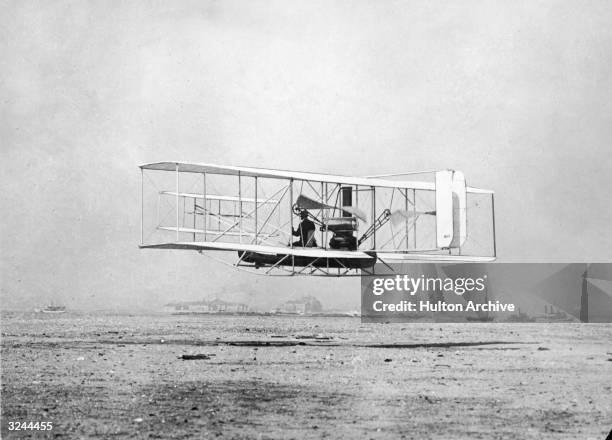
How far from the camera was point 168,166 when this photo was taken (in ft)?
76.4

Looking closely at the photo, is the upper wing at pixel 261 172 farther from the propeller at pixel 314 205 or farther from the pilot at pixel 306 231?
the pilot at pixel 306 231

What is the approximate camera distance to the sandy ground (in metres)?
11.7

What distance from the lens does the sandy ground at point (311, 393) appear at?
11742 mm

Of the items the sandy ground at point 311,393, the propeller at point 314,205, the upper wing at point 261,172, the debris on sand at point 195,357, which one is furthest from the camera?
the propeller at point 314,205

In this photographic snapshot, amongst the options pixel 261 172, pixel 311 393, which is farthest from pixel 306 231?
pixel 311 393

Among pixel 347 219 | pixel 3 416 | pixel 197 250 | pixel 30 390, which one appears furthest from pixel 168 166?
pixel 3 416

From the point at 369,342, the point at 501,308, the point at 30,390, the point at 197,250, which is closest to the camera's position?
the point at 30,390

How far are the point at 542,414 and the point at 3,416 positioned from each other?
8.54m

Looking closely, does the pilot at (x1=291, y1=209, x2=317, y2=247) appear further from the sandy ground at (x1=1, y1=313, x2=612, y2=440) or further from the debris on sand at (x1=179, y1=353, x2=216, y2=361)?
the debris on sand at (x1=179, y1=353, x2=216, y2=361)

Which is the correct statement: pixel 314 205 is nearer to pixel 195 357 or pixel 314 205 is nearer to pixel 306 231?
pixel 306 231

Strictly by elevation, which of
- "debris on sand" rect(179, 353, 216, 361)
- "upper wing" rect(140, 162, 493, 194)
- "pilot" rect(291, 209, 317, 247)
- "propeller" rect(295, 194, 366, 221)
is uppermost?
"upper wing" rect(140, 162, 493, 194)

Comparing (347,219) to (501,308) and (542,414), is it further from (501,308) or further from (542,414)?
(542,414)

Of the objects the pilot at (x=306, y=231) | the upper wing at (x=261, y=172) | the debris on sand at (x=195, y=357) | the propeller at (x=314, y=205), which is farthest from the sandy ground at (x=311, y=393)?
the upper wing at (x=261, y=172)

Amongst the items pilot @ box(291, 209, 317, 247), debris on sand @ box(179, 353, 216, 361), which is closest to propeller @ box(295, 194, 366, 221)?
pilot @ box(291, 209, 317, 247)
